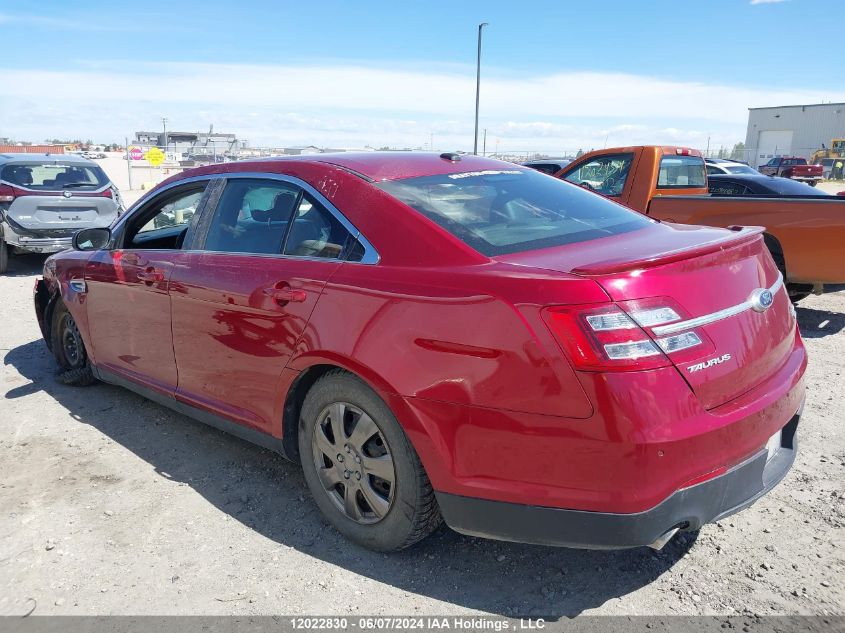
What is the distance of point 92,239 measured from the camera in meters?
4.52

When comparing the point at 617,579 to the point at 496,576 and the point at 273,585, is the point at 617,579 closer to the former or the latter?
the point at 496,576

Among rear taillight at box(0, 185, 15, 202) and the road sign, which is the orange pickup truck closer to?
rear taillight at box(0, 185, 15, 202)

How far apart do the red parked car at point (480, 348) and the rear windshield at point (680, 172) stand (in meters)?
5.10

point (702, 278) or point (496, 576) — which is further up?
point (702, 278)

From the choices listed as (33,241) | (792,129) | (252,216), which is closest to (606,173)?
(252,216)

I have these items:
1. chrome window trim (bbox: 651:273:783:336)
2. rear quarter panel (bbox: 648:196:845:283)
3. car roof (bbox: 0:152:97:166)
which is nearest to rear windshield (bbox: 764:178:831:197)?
rear quarter panel (bbox: 648:196:845:283)

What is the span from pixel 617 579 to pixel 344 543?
3.77 ft

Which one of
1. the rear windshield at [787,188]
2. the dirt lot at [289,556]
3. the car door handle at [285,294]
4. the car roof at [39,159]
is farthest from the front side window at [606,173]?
the car roof at [39,159]

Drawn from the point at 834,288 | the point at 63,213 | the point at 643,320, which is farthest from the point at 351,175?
the point at 63,213

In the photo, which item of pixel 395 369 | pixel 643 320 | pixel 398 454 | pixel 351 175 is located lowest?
pixel 398 454

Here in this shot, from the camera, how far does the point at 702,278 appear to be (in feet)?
7.67

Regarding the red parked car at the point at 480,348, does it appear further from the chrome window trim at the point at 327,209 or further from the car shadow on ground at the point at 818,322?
the car shadow on ground at the point at 818,322

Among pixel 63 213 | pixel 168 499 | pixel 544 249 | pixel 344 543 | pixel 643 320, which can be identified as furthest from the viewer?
pixel 63 213

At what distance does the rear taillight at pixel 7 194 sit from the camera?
977 cm
